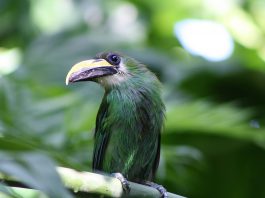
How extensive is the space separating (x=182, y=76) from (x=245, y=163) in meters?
0.91

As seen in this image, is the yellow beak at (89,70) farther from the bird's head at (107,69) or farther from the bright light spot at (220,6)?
the bright light spot at (220,6)

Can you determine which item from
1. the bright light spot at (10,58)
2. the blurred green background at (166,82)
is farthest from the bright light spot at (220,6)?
the bright light spot at (10,58)

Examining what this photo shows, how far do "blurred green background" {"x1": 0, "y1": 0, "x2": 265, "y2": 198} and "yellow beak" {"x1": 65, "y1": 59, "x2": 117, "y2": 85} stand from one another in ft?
1.09

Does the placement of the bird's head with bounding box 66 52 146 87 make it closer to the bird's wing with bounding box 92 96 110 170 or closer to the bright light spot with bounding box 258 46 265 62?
the bird's wing with bounding box 92 96 110 170

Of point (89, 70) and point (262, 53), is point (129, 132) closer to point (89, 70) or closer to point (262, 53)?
point (89, 70)

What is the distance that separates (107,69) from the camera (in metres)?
3.39

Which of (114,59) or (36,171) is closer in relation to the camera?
(36,171)

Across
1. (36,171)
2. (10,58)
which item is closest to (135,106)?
(36,171)

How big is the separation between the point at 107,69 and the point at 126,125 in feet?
1.31

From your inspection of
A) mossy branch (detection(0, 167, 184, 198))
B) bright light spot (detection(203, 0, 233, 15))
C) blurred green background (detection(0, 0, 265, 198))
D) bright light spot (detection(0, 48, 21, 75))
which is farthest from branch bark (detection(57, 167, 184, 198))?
bright light spot (detection(203, 0, 233, 15))

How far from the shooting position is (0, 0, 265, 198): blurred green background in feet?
13.1

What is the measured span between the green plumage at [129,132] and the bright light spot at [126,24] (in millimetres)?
3278

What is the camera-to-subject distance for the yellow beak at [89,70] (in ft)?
9.83

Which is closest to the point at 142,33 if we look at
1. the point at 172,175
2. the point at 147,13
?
the point at 147,13
